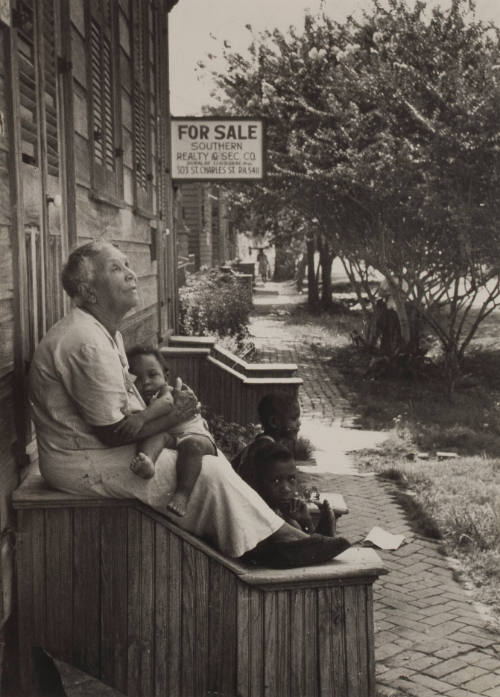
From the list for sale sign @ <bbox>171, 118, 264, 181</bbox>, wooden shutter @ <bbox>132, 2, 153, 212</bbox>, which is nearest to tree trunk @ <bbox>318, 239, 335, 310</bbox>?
for sale sign @ <bbox>171, 118, 264, 181</bbox>

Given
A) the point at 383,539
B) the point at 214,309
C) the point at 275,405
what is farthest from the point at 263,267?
the point at 275,405

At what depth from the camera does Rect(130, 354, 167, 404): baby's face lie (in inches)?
179

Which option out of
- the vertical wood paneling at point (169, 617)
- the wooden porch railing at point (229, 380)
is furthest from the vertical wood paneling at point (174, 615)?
the wooden porch railing at point (229, 380)

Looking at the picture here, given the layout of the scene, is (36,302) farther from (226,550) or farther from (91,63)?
(91,63)

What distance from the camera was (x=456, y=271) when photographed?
14102 millimetres

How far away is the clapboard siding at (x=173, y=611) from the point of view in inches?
146

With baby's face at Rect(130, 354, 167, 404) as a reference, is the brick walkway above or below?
below

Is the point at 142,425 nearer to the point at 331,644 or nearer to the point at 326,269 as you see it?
the point at 331,644

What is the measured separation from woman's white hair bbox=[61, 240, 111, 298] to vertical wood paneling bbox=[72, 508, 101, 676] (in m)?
0.90

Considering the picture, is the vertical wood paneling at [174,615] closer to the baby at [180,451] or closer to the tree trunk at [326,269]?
the baby at [180,451]

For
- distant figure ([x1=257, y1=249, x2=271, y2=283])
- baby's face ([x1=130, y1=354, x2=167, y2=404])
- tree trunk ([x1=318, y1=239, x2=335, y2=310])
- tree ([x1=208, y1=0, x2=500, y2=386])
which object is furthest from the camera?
distant figure ([x1=257, y1=249, x2=271, y2=283])

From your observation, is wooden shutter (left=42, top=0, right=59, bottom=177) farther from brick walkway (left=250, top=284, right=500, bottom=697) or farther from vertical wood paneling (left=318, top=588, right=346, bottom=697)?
brick walkway (left=250, top=284, right=500, bottom=697)

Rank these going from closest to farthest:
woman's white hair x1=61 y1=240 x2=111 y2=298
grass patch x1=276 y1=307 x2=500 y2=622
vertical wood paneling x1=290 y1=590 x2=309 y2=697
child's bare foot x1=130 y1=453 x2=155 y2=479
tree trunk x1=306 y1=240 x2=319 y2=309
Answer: child's bare foot x1=130 y1=453 x2=155 y2=479 < vertical wood paneling x1=290 y1=590 x2=309 y2=697 < woman's white hair x1=61 y1=240 x2=111 y2=298 < grass patch x1=276 y1=307 x2=500 y2=622 < tree trunk x1=306 y1=240 x2=319 y2=309

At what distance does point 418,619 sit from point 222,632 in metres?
1.79
